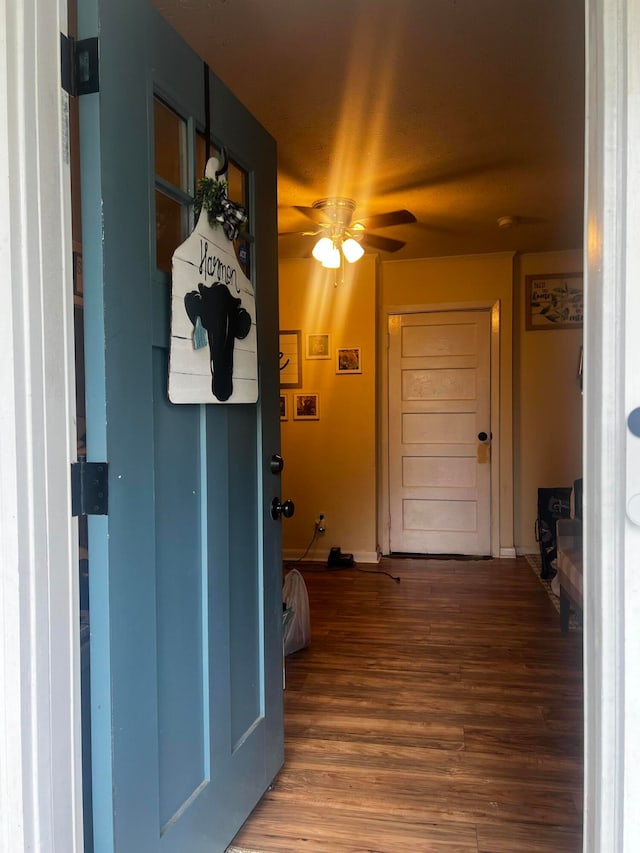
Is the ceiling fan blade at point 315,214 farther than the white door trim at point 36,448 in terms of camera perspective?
Yes

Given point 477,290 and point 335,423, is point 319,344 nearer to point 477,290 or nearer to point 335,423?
point 335,423

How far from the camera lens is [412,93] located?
7.50ft

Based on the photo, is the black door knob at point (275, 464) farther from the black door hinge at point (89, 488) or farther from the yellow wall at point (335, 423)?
the yellow wall at point (335, 423)

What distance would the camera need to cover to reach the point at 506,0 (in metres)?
1.75

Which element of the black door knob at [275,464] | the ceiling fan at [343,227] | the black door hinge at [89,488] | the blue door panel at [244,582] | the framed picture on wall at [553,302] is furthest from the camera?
the framed picture on wall at [553,302]

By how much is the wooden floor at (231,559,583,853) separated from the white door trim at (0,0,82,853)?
876 mm

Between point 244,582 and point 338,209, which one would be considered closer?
point 244,582

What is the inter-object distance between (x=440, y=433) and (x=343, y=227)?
2.14m

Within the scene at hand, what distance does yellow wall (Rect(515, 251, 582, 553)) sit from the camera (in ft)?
15.4

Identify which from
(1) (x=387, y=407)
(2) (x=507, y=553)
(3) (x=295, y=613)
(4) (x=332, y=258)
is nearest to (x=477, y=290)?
(1) (x=387, y=407)

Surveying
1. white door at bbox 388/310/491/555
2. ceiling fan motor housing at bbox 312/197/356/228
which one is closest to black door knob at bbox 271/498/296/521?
ceiling fan motor housing at bbox 312/197/356/228

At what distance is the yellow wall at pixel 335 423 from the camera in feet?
15.4

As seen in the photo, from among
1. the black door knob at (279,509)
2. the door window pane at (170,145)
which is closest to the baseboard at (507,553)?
the black door knob at (279,509)

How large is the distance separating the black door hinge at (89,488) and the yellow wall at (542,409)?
423 cm
